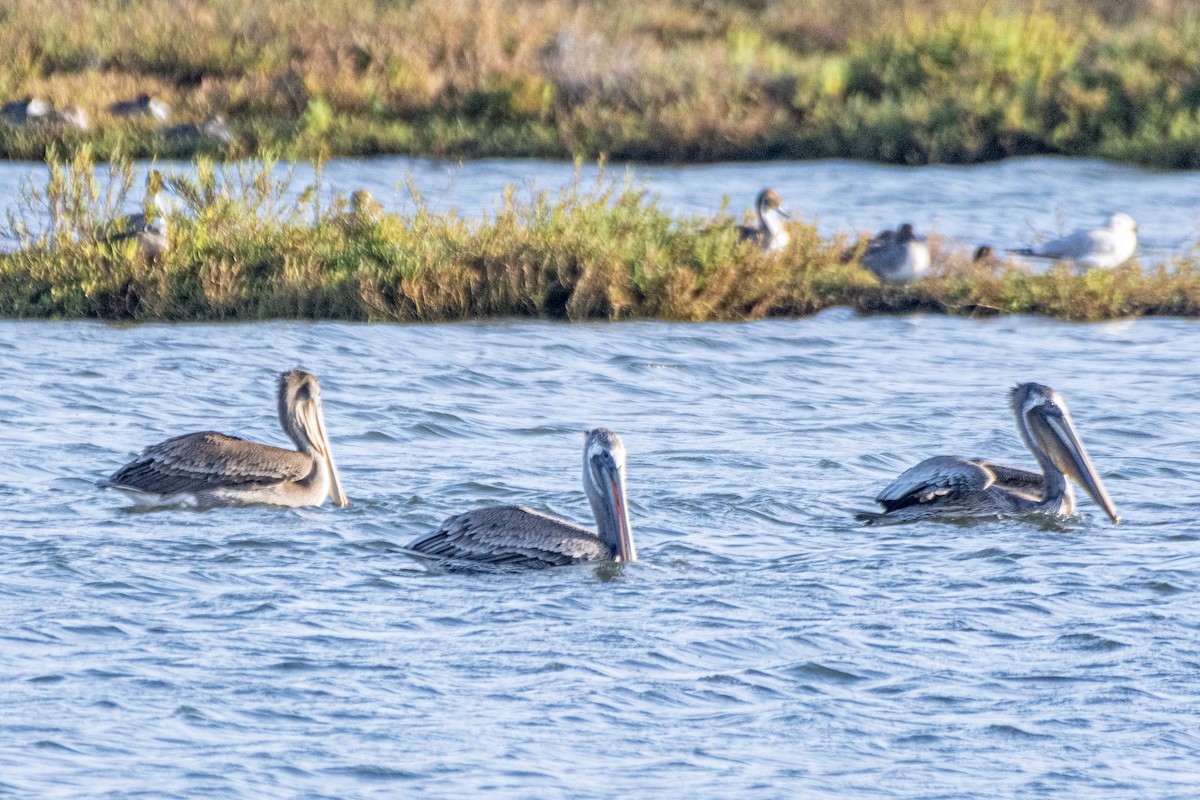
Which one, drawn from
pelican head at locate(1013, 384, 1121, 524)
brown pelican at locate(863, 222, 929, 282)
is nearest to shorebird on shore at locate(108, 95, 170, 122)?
brown pelican at locate(863, 222, 929, 282)

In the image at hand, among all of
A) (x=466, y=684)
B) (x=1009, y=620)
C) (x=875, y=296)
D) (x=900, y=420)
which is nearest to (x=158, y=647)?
(x=466, y=684)

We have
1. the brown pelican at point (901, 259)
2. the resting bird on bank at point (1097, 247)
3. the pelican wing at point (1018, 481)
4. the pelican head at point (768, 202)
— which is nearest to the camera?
the pelican wing at point (1018, 481)

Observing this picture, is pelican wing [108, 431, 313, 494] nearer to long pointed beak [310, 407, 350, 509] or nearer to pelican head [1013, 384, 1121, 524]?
long pointed beak [310, 407, 350, 509]

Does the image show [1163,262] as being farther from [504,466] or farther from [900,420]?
[504,466]

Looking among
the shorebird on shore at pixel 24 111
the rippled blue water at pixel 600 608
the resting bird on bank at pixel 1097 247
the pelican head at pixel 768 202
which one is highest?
the shorebird on shore at pixel 24 111

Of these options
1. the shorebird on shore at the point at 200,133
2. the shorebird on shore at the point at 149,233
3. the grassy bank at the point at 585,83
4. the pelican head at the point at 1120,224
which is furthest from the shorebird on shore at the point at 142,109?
the pelican head at the point at 1120,224

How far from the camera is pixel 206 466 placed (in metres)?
8.85

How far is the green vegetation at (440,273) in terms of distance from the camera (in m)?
13.7

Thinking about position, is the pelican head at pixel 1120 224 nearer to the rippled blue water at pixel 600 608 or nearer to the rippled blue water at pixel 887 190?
the rippled blue water at pixel 887 190

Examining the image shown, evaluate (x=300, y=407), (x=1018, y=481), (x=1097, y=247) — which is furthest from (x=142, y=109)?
(x=1018, y=481)

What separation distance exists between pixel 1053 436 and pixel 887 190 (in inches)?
479

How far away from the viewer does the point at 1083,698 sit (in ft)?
20.4

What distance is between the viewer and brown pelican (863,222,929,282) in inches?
584

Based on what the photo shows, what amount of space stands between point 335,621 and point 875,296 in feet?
27.9
